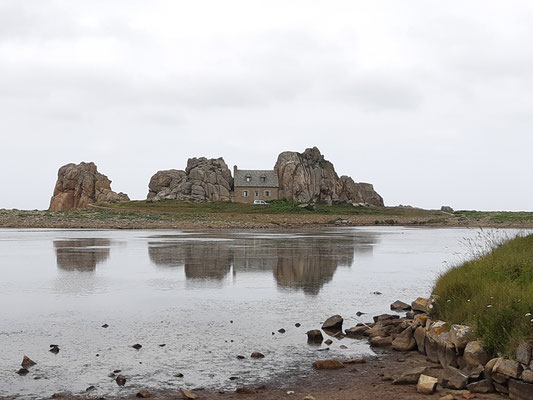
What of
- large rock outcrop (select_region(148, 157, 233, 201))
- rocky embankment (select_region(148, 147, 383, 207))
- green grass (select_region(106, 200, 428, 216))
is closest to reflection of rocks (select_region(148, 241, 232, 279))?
green grass (select_region(106, 200, 428, 216))

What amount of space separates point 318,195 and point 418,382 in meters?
115

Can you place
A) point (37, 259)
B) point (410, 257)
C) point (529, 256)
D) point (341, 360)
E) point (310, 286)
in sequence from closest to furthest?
1. point (341, 360)
2. point (529, 256)
3. point (310, 286)
4. point (37, 259)
5. point (410, 257)

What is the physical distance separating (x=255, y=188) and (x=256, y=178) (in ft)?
9.05

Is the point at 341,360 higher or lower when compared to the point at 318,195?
lower

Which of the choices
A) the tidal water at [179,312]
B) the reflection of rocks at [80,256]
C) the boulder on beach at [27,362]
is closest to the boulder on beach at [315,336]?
the tidal water at [179,312]

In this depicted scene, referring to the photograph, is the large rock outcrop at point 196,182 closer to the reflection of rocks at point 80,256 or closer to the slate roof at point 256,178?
the slate roof at point 256,178

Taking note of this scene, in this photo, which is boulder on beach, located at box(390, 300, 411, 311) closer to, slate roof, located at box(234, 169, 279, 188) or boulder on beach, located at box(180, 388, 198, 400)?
boulder on beach, located at box(180, 388, 198, 400)

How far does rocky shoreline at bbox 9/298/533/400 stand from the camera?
10.1 m

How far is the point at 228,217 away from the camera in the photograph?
9331 centimetres

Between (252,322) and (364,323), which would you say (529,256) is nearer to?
(364,323)

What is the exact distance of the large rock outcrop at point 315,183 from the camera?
120 meters

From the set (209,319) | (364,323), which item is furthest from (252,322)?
(364,323)

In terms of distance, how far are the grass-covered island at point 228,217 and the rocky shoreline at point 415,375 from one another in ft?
220

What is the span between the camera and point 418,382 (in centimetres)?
1076
